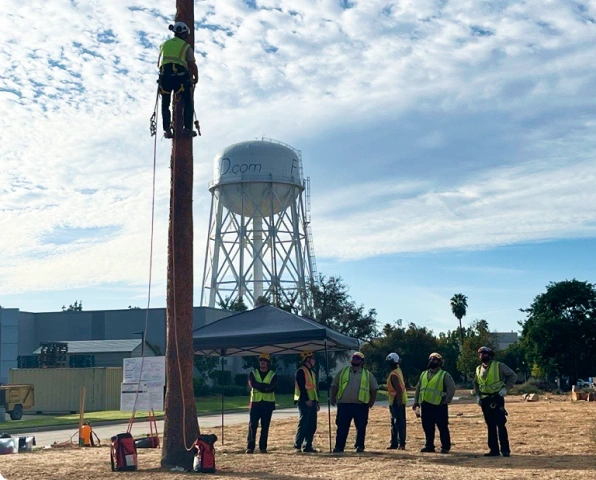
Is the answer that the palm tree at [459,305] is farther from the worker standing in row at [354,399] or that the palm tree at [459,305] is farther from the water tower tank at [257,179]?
the worker standing in row at [354,399]

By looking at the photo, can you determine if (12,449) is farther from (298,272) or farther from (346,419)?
(298,272)

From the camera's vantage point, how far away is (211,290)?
6259cm

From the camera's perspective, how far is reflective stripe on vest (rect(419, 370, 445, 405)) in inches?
590

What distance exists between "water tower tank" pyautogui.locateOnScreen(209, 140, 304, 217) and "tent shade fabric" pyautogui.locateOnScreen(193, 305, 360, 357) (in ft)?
134

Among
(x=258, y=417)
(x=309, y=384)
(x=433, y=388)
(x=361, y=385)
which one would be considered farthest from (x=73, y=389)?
(x=433, y=388)

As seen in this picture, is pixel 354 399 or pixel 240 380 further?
pixel 240 380

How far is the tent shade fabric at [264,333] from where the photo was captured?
53.3ft

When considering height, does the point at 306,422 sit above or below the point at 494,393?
below

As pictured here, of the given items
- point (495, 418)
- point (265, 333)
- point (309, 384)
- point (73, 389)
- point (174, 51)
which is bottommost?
point (495, 418)

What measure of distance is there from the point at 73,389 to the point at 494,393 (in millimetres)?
33418

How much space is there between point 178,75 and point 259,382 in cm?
561

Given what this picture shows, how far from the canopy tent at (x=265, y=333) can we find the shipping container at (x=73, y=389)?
27.4m

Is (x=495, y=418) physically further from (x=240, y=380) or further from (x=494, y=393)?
(x=240, y=380)

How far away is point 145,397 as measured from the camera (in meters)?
18.2
